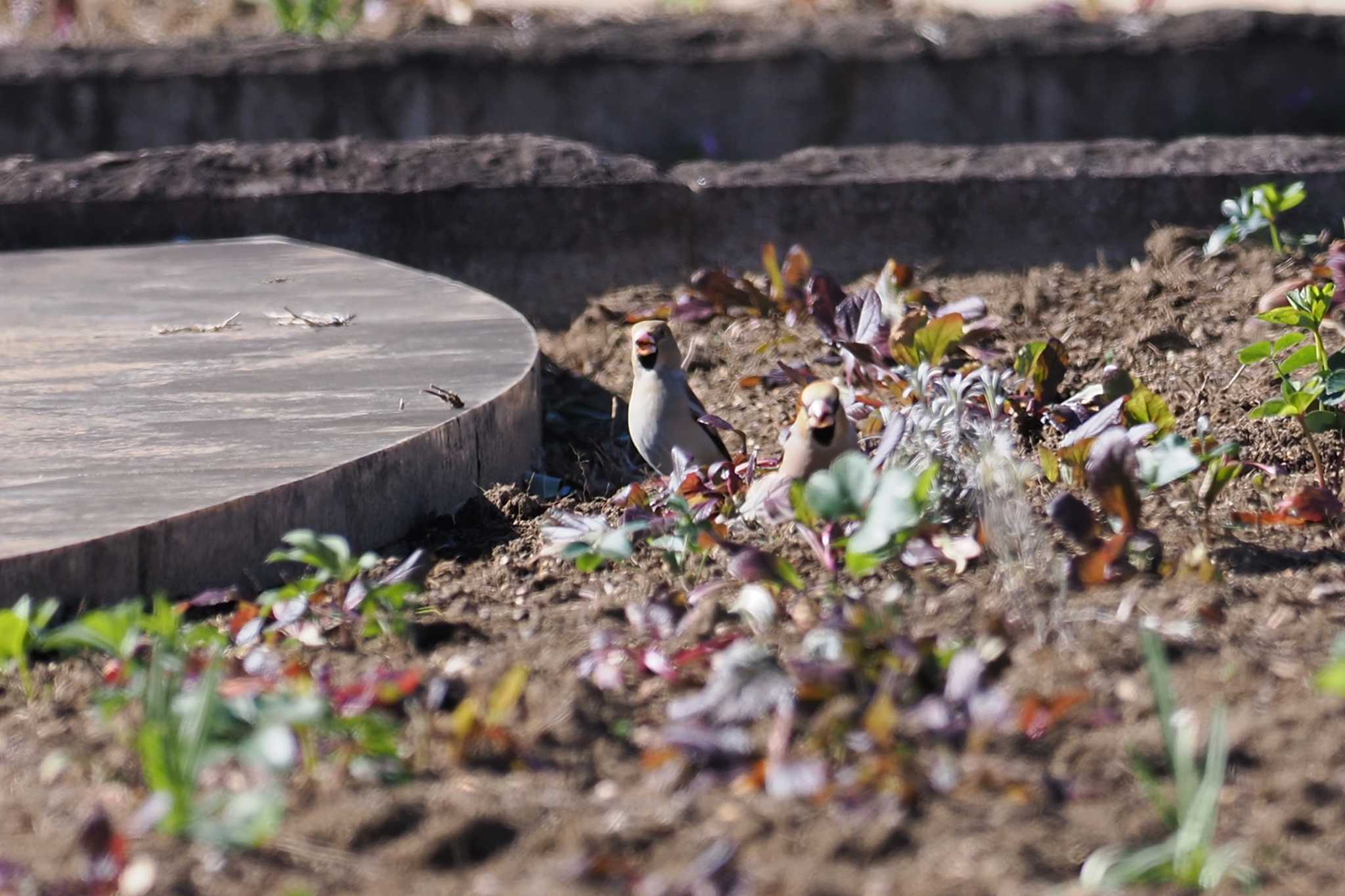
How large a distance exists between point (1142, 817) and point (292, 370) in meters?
2.40

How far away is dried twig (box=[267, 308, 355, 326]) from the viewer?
158 inches

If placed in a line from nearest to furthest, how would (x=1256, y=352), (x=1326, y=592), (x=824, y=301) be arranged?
(x=1326, y=592) < (x=1256, y=352) < (x=824, y=301)

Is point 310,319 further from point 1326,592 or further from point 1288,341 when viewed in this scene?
point 1326,592

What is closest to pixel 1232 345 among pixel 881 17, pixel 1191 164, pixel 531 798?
Result: pixel 1191 164

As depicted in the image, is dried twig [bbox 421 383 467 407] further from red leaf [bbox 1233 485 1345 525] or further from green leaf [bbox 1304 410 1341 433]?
green leaf [bbox 1304 410 1341 433]

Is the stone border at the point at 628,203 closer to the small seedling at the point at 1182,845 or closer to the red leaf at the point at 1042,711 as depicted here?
the red leaf at the point at 1042,711

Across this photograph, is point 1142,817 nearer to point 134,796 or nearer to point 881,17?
point 134,796

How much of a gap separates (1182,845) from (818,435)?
129 centimetres

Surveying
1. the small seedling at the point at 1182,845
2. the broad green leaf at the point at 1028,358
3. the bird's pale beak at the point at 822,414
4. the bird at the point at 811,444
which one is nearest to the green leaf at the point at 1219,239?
the broad green leaf at the point at 1028,358

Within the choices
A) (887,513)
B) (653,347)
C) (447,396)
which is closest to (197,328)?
(447,396)

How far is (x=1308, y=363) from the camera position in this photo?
9.60 feet

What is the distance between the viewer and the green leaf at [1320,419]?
2867mm

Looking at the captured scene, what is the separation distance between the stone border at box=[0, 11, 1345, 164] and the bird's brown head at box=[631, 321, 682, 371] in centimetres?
292

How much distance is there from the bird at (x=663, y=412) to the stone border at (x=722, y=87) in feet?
9.80
